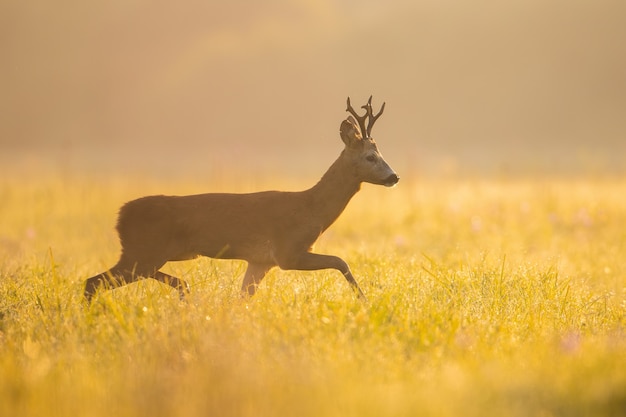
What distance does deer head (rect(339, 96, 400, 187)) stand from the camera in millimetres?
8641

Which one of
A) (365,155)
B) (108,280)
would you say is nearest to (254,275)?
(108,280)

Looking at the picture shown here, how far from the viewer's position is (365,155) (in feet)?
28.6

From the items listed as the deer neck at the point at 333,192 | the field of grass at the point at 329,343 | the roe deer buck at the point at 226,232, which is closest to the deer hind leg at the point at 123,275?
the roe deer buck at the point at 226,232

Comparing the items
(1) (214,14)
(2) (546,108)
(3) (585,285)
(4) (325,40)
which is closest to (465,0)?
(4) (325,40)

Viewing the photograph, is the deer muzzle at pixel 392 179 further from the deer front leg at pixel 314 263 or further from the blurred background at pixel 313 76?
the blurred background at pixel 313 76

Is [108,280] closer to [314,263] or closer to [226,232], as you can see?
[226,232]

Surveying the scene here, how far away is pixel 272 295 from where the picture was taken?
7.85 metres

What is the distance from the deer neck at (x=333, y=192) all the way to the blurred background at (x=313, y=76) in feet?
231

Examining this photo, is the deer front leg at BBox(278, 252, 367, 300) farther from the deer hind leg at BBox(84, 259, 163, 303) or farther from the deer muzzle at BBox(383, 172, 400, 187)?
the deer hind leg at BBox(84, 259, 163, 303)

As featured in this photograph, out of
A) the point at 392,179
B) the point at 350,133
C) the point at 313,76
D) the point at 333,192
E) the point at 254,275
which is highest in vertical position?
the point at 313,76

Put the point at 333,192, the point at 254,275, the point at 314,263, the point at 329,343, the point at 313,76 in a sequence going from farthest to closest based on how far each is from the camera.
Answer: the point at 313,76, the point at 333,192, the point at 254,275, the point at 314,263, the point at 329,343

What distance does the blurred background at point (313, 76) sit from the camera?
92438 millimetres

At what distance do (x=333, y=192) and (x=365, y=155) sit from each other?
19.4 inches

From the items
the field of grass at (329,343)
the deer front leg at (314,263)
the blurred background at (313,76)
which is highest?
the blurred background at (313,76)
